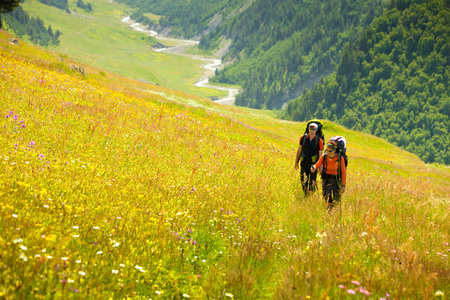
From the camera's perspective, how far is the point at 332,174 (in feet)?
28.1

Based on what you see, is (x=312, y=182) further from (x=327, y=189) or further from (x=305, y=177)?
(x=327, y=189)

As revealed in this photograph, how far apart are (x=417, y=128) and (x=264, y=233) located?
718 ft

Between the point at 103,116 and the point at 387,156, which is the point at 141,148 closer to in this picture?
the point at 103,116

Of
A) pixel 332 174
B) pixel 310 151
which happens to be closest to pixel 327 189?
pixel 332 174

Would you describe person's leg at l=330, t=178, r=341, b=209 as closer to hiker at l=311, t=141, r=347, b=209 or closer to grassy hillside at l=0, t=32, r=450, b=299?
hiker at l=311, t=141, r=347, b=209

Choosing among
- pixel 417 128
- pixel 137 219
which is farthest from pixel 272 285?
pixel 417 128

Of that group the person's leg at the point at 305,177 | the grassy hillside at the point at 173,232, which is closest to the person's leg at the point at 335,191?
the grassy hillside at the point at 173,232

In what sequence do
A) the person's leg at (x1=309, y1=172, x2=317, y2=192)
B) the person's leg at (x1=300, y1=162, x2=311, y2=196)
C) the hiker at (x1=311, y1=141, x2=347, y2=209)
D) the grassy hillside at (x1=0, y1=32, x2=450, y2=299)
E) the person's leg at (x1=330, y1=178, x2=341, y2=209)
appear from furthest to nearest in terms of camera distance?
the person's leg at (x1=300, y1=162, x2=311, y2=196)
the person's leg at (x1=309, y1=172, x2=317, y2=192)
the person's leg at (x1=330, y1=178, x2=341, y2=209)
the hiker at (x1=311, y1=141, x2=347, y2=209)
the grassy hillside at (x1=0, y1=32, x2=450, y2=299)

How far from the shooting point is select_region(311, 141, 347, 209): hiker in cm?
848

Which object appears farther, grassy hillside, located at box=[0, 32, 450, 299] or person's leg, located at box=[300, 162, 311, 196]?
person's leg, located at box=[300, 162, 311, 196]

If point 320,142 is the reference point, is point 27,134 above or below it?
below

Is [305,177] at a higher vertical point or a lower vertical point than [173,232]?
higher

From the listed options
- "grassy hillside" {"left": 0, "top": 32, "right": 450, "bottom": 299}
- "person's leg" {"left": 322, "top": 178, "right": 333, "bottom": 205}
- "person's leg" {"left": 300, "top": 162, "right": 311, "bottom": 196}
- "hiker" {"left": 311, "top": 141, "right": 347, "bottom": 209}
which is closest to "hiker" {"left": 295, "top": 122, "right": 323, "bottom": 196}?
"person's leg" {"left": 300, "top": 162, "right": 311, "bottom": 196}

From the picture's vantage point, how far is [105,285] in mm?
3590
